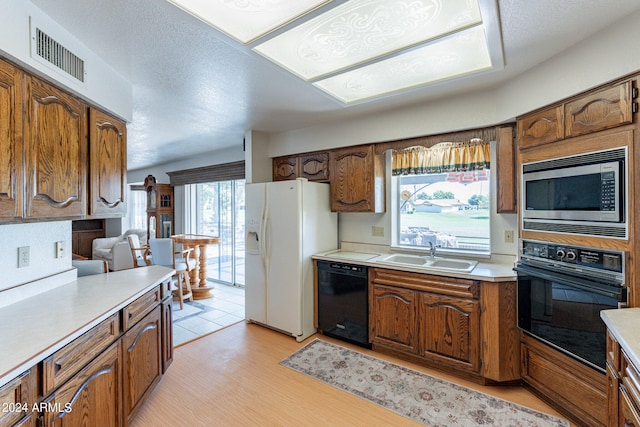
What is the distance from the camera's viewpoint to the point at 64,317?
1.38 m

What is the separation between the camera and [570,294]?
5.98 ft

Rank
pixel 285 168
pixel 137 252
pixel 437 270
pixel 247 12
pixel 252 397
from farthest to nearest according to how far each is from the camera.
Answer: pixel 137 252 → pixel 285 168 → pixel 437 270 → pixel 252 397 → pixel 247 12

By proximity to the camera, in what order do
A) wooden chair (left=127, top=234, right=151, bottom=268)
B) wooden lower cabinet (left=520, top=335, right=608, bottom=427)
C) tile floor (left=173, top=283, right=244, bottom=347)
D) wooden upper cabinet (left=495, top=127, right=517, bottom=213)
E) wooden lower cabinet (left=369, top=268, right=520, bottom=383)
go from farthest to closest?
wooden chair (left=127, top=234, right=151, bottom=268), tile floor (left=173, top=283, right=244, bottom=347), wooden upper cabinet (left=495, top=127, right=517, bottom=213), wooden lower cabinet (left=369, top=268, right=520, bottom=383), wooden lower cabinet (left=520, top=335, right=608, bottom=427)

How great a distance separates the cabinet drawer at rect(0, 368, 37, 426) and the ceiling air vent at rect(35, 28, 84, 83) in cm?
148

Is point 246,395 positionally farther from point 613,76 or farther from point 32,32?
point 613,76

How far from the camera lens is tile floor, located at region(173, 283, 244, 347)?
3.26 meters

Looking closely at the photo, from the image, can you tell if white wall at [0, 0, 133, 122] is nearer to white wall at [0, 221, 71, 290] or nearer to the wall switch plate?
white wall at [0, 221, 71, 290]

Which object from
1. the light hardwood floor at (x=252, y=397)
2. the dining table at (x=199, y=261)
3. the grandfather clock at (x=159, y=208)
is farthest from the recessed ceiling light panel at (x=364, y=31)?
the grandfather clock at (x=159, y=208)

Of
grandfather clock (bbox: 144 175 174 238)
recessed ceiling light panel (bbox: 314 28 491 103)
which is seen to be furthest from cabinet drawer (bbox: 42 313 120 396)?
grandfather clock (bbox: 144 175 174 238)

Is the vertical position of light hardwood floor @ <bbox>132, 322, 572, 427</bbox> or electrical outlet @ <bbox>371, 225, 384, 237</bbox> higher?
electrical outlet @ <bbox>371, 225, 384, 237</bbox>

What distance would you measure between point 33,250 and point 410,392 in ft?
9.12

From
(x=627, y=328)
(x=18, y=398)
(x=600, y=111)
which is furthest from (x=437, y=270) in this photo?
(x=18, y=398)

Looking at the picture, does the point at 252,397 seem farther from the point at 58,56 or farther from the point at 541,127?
the point at 541,127

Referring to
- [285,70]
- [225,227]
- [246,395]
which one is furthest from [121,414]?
[225,227]
